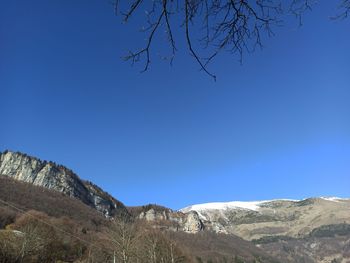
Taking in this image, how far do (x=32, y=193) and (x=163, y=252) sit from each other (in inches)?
6206

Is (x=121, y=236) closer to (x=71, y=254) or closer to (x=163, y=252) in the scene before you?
(x=163, y=252)

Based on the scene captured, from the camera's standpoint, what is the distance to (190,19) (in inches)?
123

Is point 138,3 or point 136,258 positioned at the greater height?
point 136,258

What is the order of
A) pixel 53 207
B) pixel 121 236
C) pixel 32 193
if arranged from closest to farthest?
pixel 121 236 → pixel 53 207 → pixel 32 193

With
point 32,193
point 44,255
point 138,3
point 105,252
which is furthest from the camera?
point 32,193

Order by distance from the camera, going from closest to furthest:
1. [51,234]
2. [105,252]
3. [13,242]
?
[13,242]
[105,252]
[51,234]

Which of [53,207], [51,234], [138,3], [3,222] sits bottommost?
[138,3]

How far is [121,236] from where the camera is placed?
43.3 m

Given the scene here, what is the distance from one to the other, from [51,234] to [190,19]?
80.3 m

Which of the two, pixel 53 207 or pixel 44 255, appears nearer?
pixel 44 255

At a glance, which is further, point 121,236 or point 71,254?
point 71,254

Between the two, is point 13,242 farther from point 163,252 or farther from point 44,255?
point 163,252

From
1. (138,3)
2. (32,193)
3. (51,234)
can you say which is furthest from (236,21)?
(32,193)

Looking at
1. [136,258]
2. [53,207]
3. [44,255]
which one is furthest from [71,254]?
[53,207]
